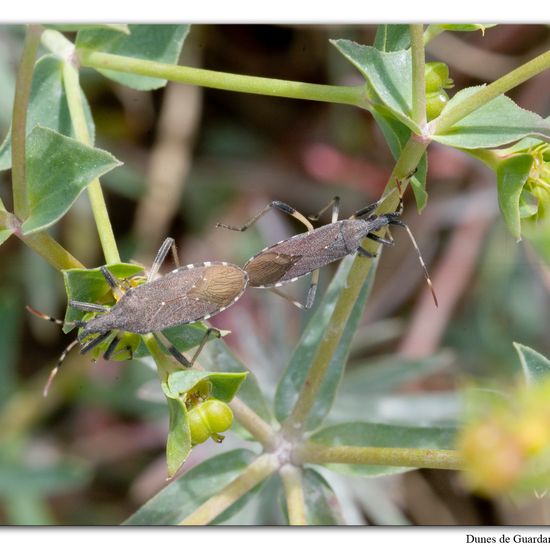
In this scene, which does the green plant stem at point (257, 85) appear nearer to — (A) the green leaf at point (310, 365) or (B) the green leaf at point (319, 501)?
(A) the green leaf at point (310, 365)

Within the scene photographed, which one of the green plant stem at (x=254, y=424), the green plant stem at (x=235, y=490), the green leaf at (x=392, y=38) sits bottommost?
the green plant stem at (x=235, y=490)


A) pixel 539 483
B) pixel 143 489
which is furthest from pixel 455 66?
pixel 539 483

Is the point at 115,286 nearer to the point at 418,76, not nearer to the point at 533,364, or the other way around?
the point at 418,76

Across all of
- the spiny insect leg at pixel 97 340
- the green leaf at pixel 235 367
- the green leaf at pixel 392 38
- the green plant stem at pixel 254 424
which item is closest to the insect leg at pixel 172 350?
the spiny insect leg at pixel 97 340

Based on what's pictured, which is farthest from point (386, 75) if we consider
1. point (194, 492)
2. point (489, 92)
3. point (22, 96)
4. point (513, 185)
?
point (194, 492)

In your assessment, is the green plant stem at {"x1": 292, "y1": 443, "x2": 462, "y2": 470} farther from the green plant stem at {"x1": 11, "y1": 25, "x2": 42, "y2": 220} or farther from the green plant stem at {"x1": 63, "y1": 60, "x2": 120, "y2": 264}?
the green plant stem at {"x1": 11, "y1": 25, "x2": 42, "y2": 220}
